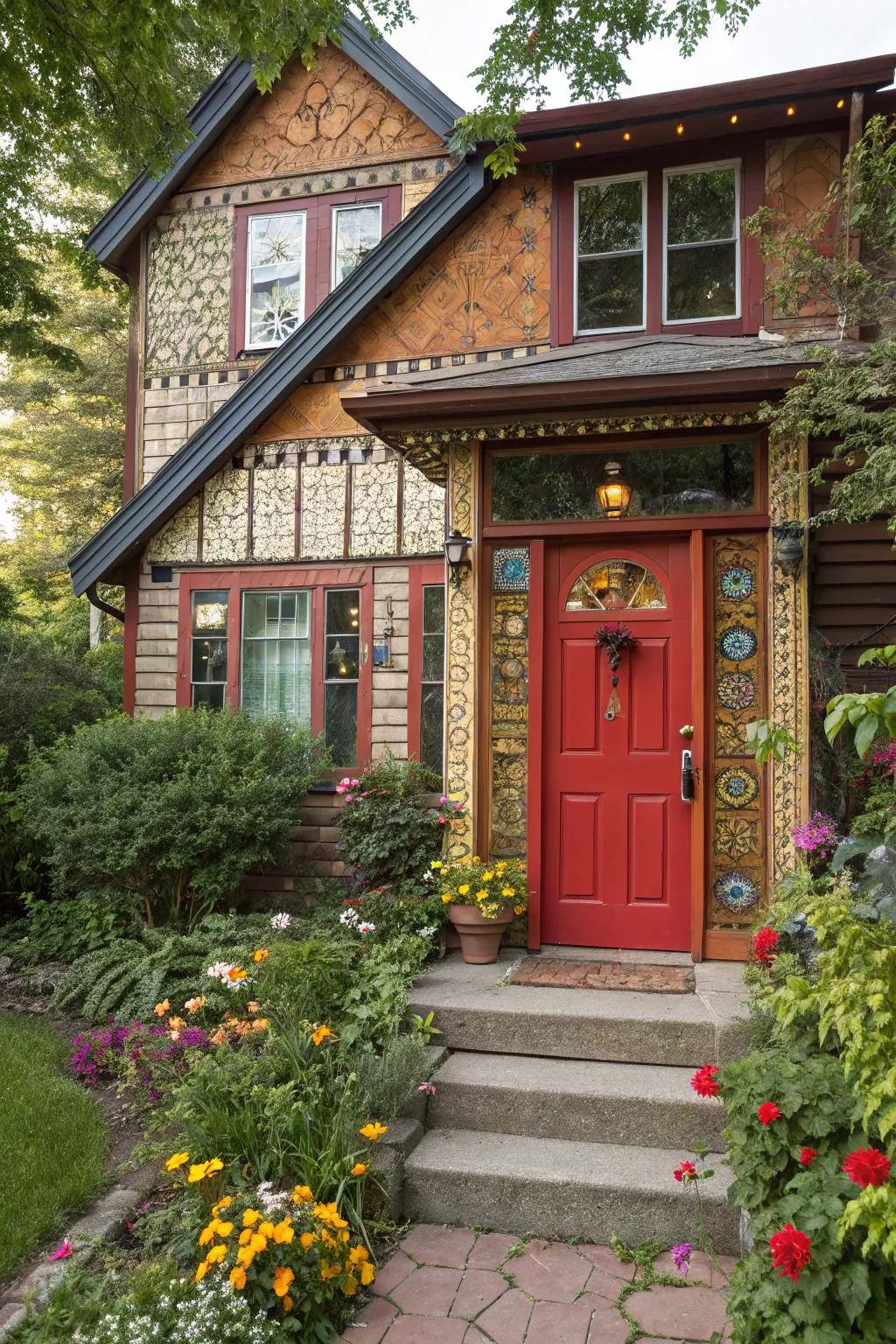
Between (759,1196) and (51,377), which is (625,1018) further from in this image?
(51,377)

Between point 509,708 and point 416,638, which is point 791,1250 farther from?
point 416,638

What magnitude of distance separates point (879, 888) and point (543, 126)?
6.26 m

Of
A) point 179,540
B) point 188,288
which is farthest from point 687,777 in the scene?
point 188,288

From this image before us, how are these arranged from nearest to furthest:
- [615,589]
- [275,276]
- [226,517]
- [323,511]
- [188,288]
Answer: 1. [615,589]
2. [323,511]
3. [226,517]
4. [275,276]
5. [188,288]

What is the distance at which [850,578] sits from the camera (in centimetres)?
683

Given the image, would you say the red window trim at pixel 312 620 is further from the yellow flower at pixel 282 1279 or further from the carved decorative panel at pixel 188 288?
the yellow flower at pixel 282 1279

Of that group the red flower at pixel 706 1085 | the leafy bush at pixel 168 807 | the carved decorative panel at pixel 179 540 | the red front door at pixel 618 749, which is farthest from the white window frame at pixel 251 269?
the red flower at pixel 706 1085

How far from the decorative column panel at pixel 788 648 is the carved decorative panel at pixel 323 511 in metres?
3.81

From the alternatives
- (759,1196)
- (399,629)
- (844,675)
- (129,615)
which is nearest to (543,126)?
(399,629)

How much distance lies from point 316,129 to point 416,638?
509 cm

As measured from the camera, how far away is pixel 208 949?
5953 millimetres

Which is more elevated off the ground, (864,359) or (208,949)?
(864,359)

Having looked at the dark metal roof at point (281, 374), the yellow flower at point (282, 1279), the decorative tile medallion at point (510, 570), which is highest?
the dark metal roof at point (281, 374)

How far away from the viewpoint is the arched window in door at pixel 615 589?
6.15m
